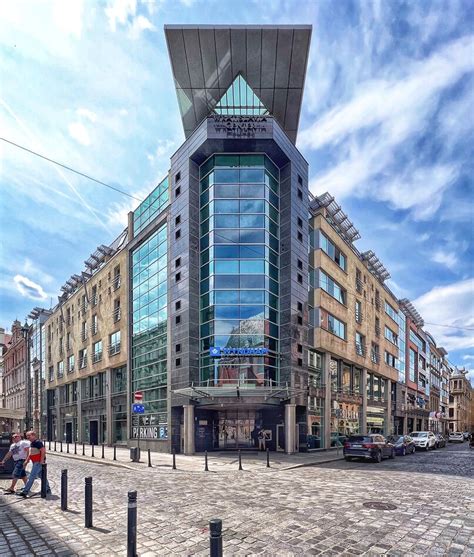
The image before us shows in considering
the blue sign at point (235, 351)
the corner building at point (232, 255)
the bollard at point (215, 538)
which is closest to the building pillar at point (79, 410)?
the corner building at point (232, 255)

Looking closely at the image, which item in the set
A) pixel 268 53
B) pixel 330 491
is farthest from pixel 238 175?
pixel 330 491

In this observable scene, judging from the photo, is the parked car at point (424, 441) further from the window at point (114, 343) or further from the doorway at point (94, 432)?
the doorway at point (94, 432)

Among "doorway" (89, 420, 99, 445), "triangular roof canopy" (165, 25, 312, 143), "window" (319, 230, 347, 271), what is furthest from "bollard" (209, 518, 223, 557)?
"doorway" (89, 420, 99, 445)

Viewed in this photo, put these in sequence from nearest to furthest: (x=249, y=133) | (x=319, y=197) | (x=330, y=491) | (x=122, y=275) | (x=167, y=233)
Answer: (x=330, y=491) < (x=249, y=133) < (x=167, y=233) < (x=319, y=197) < (x=122, y=275)

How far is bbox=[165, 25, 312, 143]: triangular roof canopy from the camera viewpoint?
2759 cm

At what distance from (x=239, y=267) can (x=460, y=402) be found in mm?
109620

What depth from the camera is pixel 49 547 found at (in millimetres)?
6543

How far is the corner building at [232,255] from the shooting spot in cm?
2555

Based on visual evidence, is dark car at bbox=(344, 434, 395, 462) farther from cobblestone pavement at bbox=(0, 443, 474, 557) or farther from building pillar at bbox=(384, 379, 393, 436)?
building pillar at bbox=(384, 379, 393, 436)

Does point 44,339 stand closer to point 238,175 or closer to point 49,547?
point 238,175

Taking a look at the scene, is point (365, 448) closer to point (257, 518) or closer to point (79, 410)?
point (257, 518)

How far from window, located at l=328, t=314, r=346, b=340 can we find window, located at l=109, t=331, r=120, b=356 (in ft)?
60.7

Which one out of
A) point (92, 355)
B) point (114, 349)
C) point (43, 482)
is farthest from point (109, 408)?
point (43, 482)

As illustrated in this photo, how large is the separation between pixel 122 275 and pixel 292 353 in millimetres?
18050
